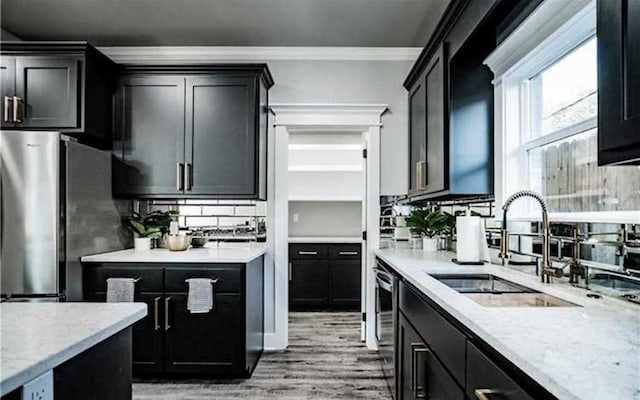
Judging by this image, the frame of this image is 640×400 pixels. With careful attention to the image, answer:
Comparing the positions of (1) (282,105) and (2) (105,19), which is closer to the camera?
(2) (105,19)

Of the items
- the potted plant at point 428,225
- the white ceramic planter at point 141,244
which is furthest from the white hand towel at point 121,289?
the potted plant at point 428,225

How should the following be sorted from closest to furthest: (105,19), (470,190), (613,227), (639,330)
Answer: (639,330) < (613,227) < (470,190) < (105,19)

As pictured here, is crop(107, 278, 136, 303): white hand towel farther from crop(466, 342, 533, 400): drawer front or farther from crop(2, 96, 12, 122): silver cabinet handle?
crop(466, 342, 533, 400): drawer front

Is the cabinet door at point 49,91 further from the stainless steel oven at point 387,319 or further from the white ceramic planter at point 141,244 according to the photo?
the stainless steel oven at point 387,319

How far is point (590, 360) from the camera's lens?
35.1 inches

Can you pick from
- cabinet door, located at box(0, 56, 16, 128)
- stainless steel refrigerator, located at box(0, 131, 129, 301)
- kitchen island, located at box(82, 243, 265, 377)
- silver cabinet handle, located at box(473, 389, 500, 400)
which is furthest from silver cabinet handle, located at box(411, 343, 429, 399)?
cabinet door, located at box(0, 56, 16, 128)

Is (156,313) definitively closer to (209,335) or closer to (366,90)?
(209,335)

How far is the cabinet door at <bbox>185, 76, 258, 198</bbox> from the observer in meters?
3.46

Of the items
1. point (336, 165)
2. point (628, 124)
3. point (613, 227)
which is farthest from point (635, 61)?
point (336, 165)

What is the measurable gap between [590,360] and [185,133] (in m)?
3.16

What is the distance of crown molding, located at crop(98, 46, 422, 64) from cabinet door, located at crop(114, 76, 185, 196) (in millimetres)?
515

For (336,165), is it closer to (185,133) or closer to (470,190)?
(185,133)

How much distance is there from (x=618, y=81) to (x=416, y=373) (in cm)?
138

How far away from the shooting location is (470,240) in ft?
8.32
